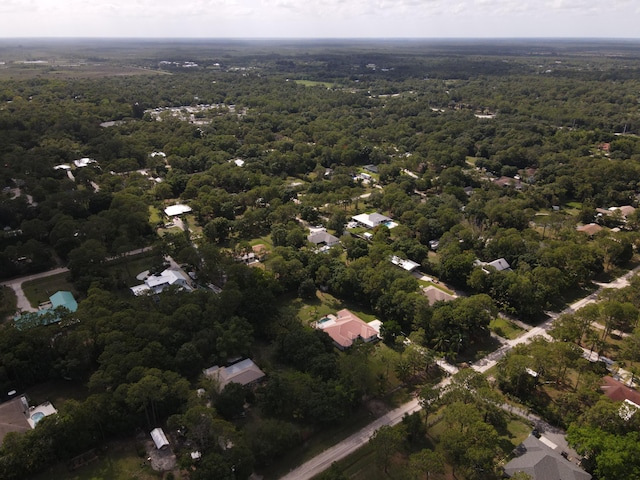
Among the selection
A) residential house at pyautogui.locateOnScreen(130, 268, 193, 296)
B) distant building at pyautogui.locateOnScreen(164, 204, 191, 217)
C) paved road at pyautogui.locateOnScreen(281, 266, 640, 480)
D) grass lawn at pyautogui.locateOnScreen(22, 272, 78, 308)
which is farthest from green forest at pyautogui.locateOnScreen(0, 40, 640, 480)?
residential house at pyautogui.locateOnScreen(130, 268, 193, 296)

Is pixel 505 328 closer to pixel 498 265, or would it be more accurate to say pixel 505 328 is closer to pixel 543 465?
pixel 498 265

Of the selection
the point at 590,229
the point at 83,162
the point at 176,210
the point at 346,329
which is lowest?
the point at 346,329

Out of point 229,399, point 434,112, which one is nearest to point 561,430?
point 229,399

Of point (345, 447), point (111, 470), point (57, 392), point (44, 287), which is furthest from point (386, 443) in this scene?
point (44, 287)

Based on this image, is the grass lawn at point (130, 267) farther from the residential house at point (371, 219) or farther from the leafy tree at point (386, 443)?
the leafy tree at point (386, 443)

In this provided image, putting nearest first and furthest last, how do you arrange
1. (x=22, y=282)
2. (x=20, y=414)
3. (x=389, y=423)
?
1. (x=20, y=414)
2. (x=389, y=423)
3. (x=22, y=282)
